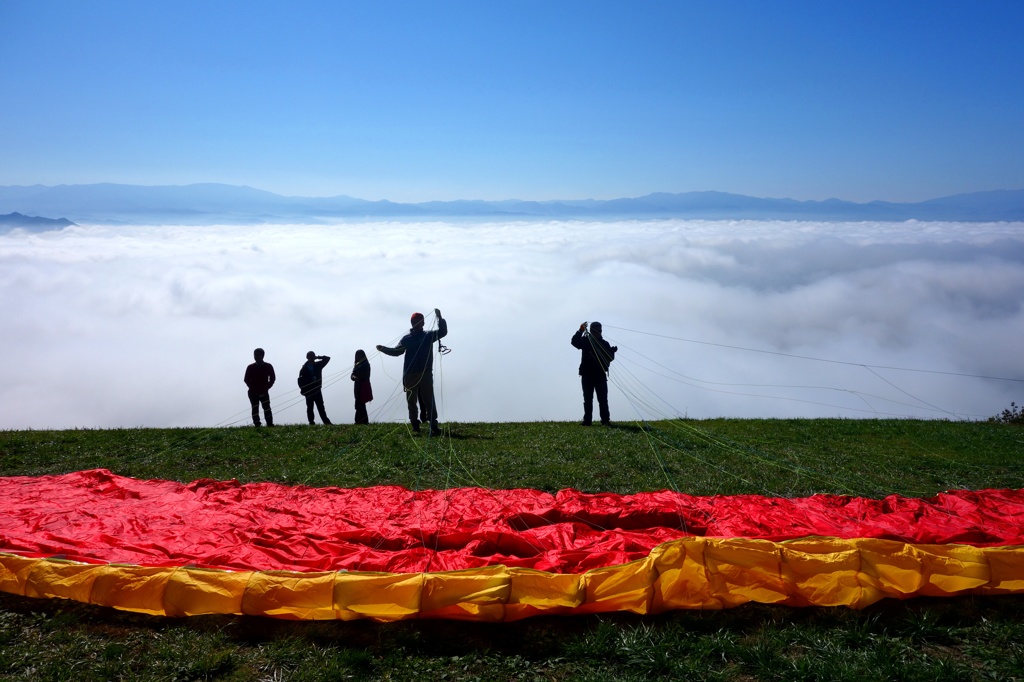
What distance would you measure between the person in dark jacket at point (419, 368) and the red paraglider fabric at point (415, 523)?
425cm

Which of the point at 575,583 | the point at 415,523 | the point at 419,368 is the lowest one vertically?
the point at 415,523

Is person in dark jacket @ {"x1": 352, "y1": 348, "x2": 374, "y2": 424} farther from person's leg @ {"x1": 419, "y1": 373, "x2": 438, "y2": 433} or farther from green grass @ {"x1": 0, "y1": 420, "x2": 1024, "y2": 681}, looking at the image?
green grass @ {"x1": 0, "y1": 420, "x2": 1024, "y2": 681}

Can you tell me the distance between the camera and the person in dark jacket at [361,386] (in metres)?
15.7

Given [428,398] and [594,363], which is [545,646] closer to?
[428,398]

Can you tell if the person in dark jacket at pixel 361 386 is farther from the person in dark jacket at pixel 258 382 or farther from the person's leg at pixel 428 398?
the person's leg at pixel 428 398

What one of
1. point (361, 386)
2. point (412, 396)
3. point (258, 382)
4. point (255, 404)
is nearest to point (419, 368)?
point (412, 396)

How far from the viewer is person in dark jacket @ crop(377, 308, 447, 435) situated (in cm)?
1398

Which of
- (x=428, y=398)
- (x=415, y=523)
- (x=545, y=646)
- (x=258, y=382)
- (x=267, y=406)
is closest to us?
(x=545, y=646)

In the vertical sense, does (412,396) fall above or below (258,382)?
below

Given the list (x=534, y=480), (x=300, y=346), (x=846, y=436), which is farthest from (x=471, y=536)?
(x=300, y=346)

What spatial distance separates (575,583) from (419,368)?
857 cm

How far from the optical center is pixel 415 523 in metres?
7.82

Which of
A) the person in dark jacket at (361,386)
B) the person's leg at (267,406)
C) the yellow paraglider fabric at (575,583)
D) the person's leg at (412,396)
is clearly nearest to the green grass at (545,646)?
the yellow paraglider fabric at (575,583)

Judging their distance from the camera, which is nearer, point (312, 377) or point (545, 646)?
point (545, 646)
